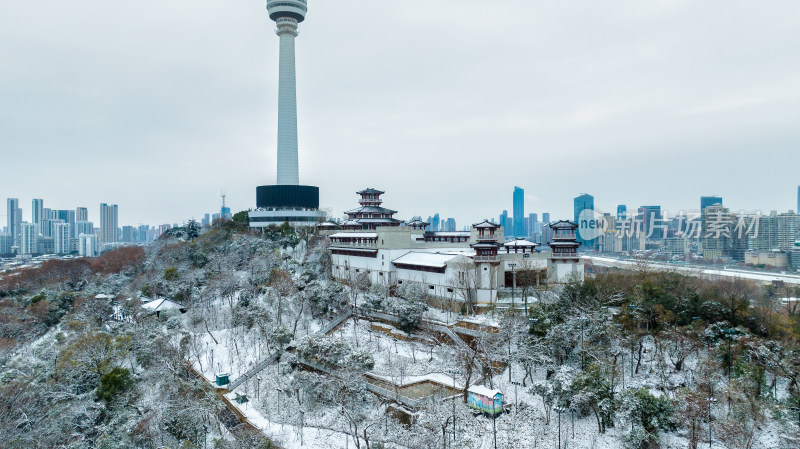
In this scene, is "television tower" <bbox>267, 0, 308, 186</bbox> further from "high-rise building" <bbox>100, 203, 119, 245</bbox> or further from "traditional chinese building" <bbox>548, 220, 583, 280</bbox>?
"high-rise building" <bbox>100, 203, 119, 245</bbox>

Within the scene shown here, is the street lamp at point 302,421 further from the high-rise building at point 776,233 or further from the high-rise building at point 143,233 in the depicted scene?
the high-rise building at point 143,233

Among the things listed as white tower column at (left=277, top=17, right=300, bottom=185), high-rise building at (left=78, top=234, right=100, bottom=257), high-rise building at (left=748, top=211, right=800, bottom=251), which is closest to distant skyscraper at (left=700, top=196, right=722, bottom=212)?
high-rise building at (left=748, top=211, right=800, bottom=251)

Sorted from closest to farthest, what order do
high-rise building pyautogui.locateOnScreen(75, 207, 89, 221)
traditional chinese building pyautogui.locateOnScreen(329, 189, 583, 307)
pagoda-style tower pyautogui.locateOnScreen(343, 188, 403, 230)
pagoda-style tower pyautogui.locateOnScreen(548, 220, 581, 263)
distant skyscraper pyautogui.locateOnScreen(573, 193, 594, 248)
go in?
traditional chinese building pyautogui.locateOnScreen(329, 189, 583, 307) → pagoda-style tower pyautogui.locateOnScreen(548, 220, 581, 263) → pagoda-style tower pyautogui.locateOnScreen(343, 188, 403, 230) → distant skyscraper pyautogui.locateOnScreen(573, 193, 594, 248) → high-rise building pyautogui.locateOnScreen(75, 207, 89, 221)

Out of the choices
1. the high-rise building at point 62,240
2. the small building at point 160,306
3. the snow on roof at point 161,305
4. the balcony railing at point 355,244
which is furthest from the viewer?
the high-rise building at point 62,240

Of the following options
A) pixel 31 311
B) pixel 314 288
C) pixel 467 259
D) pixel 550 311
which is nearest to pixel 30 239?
pixel 31 311

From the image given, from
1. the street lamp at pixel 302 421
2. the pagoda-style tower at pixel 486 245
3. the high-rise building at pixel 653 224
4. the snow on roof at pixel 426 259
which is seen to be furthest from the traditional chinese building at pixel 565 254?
the high-rise building at pixel 653 224

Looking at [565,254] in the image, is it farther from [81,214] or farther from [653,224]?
[81,214]
